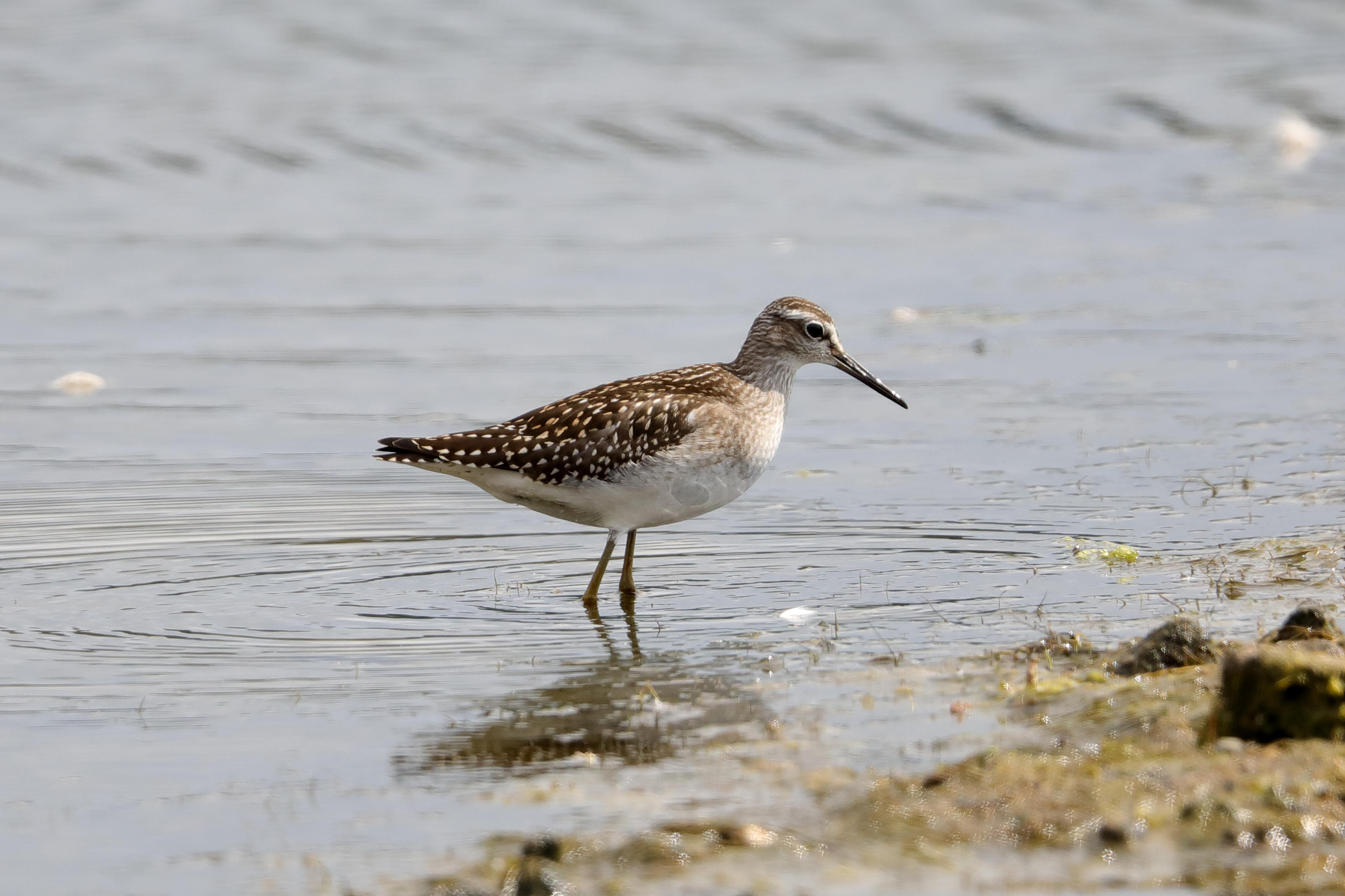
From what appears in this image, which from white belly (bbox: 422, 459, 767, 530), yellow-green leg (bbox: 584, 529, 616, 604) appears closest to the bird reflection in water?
yellow-green leg (bbox: 584, 529, 616, 604)

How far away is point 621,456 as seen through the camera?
26.6ft

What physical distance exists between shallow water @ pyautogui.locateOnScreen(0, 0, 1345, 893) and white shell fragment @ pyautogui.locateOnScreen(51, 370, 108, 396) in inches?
5.2

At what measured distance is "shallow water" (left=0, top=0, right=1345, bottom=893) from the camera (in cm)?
609

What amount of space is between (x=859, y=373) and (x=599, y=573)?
1.88 meters

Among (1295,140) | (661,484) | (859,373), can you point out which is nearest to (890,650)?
(661,484)

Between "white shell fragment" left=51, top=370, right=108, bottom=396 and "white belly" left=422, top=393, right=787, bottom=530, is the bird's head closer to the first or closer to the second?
"white belly" left=422, top=393, right=787, bottom=530

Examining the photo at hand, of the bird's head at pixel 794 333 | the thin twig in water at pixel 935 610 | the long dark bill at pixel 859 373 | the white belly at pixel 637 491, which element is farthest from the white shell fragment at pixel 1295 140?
the thin twig in water at pixel 935 610

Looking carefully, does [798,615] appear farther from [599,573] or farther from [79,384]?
[79,384]

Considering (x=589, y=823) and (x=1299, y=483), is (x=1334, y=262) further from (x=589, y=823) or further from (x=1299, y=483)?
(x=589, y=823)

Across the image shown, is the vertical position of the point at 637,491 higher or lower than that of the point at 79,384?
lower

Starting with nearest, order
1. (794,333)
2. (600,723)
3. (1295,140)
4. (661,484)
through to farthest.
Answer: (600,723) < (661,484) < (794,333) < (1295,140)

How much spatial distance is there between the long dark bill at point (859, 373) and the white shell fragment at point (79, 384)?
5489mm

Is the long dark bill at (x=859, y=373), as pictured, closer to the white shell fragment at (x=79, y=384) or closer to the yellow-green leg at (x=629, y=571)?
the yellow-green leg at (x=629, y=571)

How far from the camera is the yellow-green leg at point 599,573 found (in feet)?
26.2
